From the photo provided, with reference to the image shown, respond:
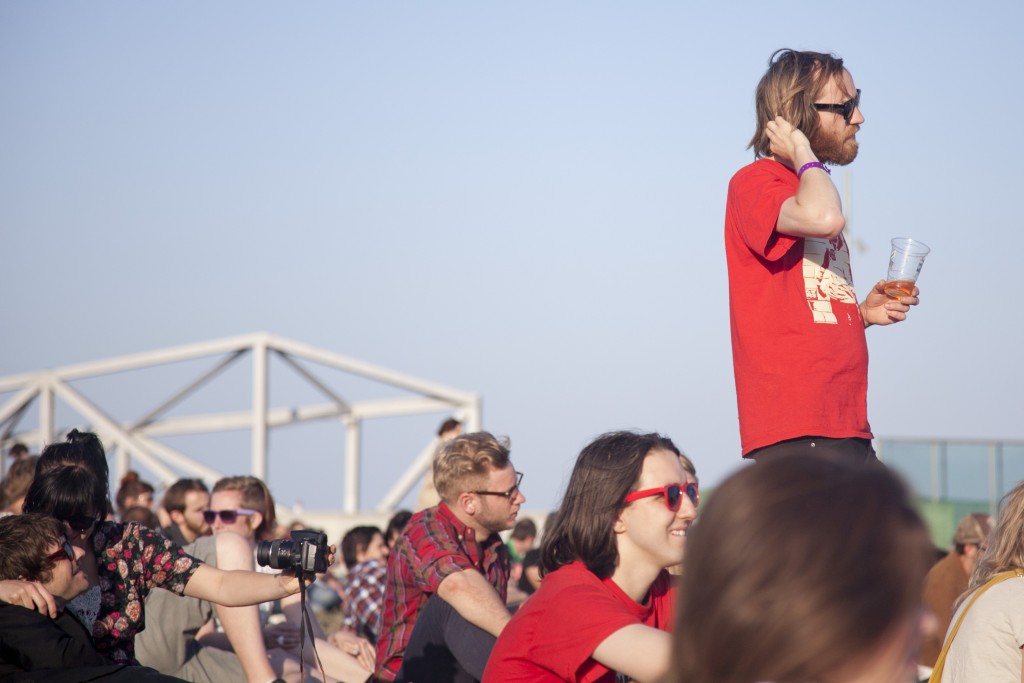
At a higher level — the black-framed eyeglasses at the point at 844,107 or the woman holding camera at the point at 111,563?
the black-framed eyeglasses at the point at 844,107

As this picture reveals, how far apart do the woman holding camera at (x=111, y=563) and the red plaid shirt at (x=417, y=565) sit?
2.28ft

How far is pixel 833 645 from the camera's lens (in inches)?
49.4

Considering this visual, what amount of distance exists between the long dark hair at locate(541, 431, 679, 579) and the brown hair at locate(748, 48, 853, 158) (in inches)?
44.4

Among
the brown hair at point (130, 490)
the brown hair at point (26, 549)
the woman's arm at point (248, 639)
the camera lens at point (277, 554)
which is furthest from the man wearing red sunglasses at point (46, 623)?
the brown hair at point (130, 490)

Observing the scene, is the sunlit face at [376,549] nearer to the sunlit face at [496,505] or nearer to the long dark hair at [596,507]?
the sunlit face at [496,505]

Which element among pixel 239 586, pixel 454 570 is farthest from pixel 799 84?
pixel 239 586

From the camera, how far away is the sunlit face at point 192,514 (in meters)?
7.84

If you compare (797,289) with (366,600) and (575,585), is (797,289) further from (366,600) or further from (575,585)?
(366,600)

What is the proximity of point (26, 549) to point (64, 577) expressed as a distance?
6.5 inches

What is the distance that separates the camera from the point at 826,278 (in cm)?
Result: 362

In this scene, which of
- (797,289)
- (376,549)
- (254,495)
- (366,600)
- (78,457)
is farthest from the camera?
(376,549)

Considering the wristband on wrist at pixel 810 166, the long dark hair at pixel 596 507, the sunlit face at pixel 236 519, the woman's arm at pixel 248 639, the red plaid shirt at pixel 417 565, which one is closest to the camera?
the long dark hair at pixel 596 507

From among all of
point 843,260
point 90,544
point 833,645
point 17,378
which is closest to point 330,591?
point 90,544

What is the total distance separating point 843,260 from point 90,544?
108 inches
